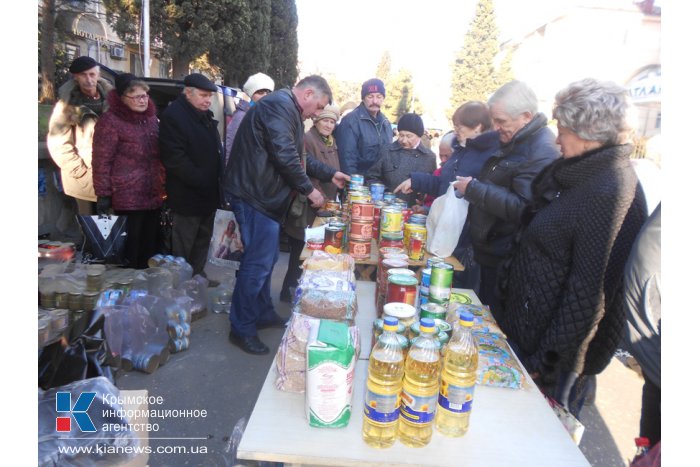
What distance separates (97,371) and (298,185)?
169cm

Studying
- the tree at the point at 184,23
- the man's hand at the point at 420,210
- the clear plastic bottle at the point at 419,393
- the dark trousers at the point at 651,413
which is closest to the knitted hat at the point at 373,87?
the man's hand at the point at 420,210

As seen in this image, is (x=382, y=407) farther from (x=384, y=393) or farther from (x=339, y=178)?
(x=339, y=178)

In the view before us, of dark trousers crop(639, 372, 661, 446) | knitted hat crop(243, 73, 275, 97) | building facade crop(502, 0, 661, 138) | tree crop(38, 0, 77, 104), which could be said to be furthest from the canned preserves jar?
building facade crop(502, 0, 661, 138)

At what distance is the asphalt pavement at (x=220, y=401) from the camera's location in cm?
236

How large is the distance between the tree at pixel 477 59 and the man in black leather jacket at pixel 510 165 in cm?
3462

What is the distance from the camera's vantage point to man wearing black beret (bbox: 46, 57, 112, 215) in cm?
373

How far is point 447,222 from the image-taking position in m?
2.78

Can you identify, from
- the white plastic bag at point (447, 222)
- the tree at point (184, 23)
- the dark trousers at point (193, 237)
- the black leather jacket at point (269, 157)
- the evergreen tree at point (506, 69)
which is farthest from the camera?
the evergreen tree at point (506, 69)

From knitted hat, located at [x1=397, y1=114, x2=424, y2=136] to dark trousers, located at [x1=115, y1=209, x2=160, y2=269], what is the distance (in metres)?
2.54

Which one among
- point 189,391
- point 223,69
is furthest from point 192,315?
point 223,69

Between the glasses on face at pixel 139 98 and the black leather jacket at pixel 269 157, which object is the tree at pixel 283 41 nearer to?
the glasses on face at pixel 139 98

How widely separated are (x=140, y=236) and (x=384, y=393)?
3.54m

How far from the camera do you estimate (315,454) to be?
1237 mm

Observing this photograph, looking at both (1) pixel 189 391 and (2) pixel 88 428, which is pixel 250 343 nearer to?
(1) pixel 189 391
